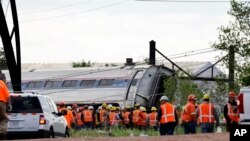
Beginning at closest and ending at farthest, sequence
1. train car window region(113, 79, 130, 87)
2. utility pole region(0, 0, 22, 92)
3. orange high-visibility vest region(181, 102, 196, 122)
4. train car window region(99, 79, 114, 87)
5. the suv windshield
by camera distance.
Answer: the suv windshield
orange high-visibility vest region(181, 102, 196, 122)
utility pole region(0, 0, 22, 92)
train car window region(113, 79, 130, 87)
train car window region(99, 79, 114, 87)

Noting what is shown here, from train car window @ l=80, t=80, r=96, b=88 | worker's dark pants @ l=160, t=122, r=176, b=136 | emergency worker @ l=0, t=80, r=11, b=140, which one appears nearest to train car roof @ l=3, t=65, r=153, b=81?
train car window @ l=80, t=80, r=96, b=88

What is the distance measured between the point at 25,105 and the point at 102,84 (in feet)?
98.8

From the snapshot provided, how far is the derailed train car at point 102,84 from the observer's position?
173ft

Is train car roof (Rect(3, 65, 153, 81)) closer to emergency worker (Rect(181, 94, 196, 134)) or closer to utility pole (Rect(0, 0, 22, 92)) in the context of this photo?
utility pole (Rect(0, 0, 22, 92))

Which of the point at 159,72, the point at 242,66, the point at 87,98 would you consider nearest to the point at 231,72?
the point at 242,66

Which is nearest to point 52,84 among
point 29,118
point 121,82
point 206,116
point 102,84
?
point 102,84

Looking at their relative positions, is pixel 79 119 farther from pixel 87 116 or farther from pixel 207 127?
pixel 207 127

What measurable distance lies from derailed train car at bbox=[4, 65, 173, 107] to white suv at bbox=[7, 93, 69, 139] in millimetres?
24468

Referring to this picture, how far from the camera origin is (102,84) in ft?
185

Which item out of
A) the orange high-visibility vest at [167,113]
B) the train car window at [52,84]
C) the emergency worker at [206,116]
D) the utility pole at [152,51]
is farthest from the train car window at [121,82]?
the emergency worker at [206,116]

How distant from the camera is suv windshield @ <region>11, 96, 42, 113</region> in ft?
85.8

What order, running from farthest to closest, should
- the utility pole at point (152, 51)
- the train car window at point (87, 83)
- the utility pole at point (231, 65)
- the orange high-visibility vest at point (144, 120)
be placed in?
1. the train car window at point (87, 83)
2. the utility pole at point (152, 51)
3. the orange high-visibility vest at point (144, 120)
4. the utility pole at point (231, 65)

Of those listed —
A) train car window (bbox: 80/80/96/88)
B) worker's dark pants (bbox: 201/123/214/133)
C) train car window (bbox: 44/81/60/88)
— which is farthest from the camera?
train car window (bbox: 44/81/60/88)

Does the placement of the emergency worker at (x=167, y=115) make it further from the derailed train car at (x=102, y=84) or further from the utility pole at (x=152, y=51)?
the utility pole at (x=152, y=51)
